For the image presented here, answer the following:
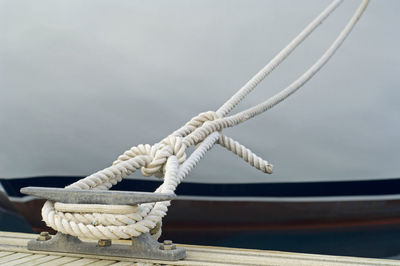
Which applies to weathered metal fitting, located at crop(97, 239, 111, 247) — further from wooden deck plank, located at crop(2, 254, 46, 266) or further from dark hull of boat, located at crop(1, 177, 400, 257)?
dark hull of boat, located at crop(1, 177, 400, 257)

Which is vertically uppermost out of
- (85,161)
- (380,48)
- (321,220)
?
(380,48)

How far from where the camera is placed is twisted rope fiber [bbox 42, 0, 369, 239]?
1.18 meters

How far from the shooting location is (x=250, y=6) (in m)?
2.36

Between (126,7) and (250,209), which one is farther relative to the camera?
(250,209)

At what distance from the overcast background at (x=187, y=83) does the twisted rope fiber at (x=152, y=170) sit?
13.8 inches

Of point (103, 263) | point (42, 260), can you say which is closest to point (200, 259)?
point (103, 263)

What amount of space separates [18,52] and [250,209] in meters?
1.24

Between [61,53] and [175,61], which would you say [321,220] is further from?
[61,53]

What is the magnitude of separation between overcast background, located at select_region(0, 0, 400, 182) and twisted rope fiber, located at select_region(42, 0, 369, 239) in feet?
1.15

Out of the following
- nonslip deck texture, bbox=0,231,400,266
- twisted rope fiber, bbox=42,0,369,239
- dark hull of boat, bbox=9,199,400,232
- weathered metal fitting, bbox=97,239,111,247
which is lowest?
nonslip deck texture, bbox=0,231,400,266

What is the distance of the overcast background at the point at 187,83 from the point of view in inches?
92.8

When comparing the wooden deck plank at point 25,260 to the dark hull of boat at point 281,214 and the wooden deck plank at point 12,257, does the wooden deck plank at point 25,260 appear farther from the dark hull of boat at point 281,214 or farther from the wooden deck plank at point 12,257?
the dark hull of boat at point 281,214

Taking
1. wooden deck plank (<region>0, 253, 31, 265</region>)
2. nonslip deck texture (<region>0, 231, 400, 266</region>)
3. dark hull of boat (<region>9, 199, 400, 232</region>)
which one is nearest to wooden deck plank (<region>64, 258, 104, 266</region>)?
nonslip deck texture (<region>0, 231, 400, 266</region>)

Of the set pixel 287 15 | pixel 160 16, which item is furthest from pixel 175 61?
pixel 287 15
